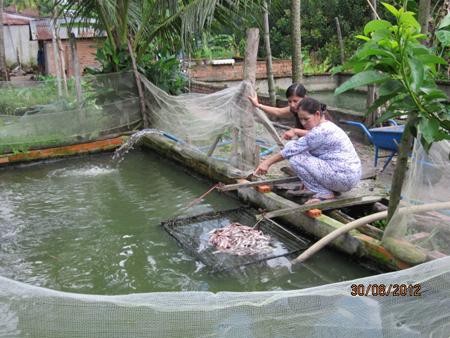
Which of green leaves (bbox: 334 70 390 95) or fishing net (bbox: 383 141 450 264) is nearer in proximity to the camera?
green leaves (bbox: 334 70 390 95)

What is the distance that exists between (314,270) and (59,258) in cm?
231

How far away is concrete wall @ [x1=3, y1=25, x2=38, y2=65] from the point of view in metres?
23.4

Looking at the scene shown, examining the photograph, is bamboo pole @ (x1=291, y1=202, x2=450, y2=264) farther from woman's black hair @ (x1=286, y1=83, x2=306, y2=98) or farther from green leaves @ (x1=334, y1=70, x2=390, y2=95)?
woman's black hair @ (x1=286, y1=83, x2=306, y2=98)

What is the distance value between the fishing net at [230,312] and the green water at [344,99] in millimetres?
11179

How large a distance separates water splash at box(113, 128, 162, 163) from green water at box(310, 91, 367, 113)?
6.27m

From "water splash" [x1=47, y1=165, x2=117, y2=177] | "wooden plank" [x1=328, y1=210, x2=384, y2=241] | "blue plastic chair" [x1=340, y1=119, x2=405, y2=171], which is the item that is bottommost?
"water splash" [x1=47, y1=165, x2=117, y2=177]

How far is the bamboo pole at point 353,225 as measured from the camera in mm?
3320

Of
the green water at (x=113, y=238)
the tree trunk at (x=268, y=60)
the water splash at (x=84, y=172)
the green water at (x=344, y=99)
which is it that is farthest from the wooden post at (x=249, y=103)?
the green water at (x=344, y=99)

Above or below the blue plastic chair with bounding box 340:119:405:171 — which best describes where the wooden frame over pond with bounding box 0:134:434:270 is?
below

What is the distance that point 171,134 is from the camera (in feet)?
26.1

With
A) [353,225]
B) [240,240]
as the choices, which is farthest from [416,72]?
[240,240]

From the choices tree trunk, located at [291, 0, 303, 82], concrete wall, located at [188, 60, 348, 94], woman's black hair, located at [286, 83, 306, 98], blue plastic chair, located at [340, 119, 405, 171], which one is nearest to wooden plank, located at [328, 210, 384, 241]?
woman's black hair, located at [286, 83, 306, 98]

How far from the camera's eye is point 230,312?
2.17 meters

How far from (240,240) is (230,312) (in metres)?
2.37
